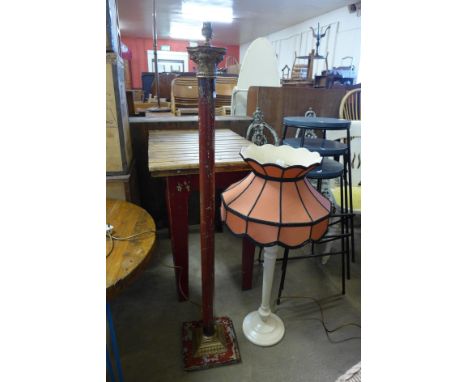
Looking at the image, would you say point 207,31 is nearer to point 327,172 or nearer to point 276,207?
point 276,207

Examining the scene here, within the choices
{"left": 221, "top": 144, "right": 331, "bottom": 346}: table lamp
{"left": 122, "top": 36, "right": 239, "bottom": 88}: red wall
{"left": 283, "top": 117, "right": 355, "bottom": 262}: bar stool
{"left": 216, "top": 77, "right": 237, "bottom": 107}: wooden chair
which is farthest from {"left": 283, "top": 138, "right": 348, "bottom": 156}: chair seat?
{"left": 122, "top": 36, "right": 239, "bottom": 88}: red wall

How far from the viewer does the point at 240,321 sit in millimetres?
1394

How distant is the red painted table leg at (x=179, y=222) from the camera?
1.25m

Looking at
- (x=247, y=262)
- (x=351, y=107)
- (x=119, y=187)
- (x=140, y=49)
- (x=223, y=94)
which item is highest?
(x=140, y=49)

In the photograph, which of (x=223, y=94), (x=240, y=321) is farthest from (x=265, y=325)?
(x=223, y=94)

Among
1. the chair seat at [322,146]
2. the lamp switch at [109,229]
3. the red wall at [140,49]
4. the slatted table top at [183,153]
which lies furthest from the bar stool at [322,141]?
the red wall at [140,49]

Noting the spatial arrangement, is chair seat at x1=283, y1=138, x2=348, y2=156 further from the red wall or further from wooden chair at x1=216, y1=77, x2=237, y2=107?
the red wall

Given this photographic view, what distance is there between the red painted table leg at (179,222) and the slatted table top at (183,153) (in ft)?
0.21

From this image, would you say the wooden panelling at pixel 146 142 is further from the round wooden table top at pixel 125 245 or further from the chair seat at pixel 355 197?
the chair seat at pixel 355 197

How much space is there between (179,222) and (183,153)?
0.32m

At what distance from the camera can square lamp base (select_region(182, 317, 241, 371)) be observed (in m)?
1.17
